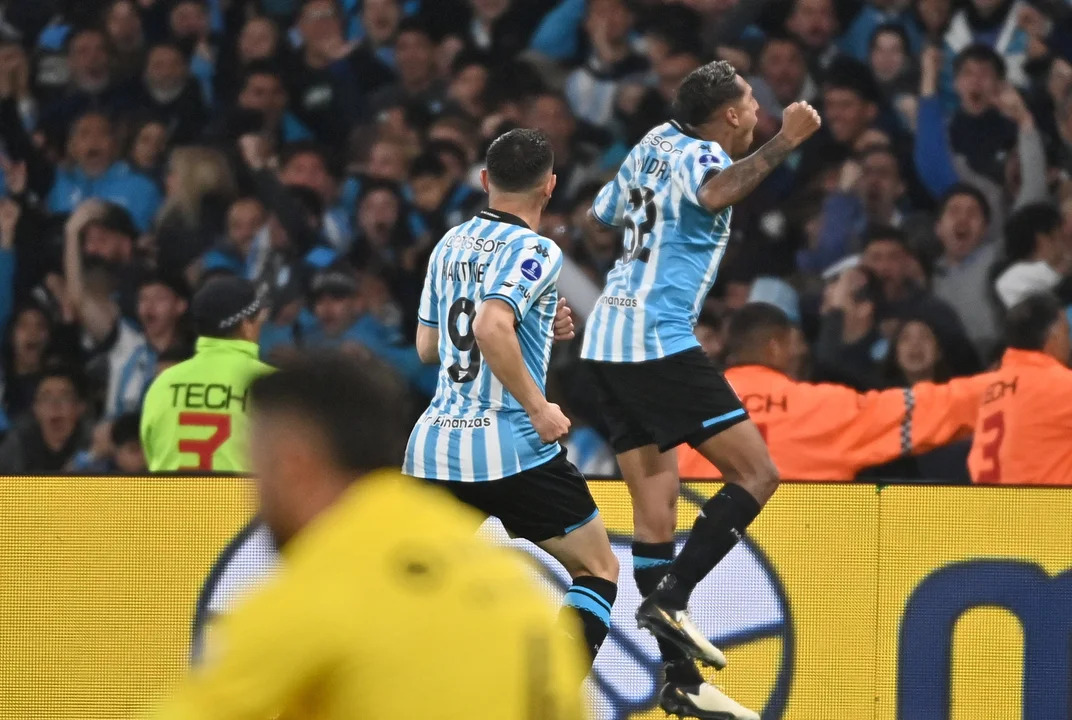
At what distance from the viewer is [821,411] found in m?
7.36

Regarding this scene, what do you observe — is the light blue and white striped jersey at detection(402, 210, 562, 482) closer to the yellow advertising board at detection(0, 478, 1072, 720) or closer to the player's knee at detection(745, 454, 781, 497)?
the player's knee at detection(745, 454, 781, 497)

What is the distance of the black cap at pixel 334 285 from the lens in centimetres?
887

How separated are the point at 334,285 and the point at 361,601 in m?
6.68

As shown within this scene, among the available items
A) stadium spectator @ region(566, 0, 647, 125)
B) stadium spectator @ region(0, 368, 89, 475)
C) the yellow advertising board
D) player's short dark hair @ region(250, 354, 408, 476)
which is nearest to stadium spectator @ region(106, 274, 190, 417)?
stadium spectator @ region(0, 368, 89, 475)

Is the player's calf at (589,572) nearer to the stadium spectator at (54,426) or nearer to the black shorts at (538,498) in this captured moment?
the black shorts at (538,498)

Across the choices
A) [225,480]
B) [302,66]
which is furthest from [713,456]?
[302,66]

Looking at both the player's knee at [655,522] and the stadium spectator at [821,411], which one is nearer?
the player's knee at [655,522]

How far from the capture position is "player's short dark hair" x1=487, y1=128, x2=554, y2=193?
5582mm

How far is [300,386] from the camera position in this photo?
247cm

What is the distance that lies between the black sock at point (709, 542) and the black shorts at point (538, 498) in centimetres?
47

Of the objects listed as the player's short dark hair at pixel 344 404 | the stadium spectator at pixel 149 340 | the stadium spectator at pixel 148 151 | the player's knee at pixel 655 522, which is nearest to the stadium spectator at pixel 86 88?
the stadium spectator at pixel 148 151

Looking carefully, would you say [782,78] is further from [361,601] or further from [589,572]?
[361,601]

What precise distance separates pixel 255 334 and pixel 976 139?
4207 millimetres

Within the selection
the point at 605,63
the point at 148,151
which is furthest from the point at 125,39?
the point at 605,63
